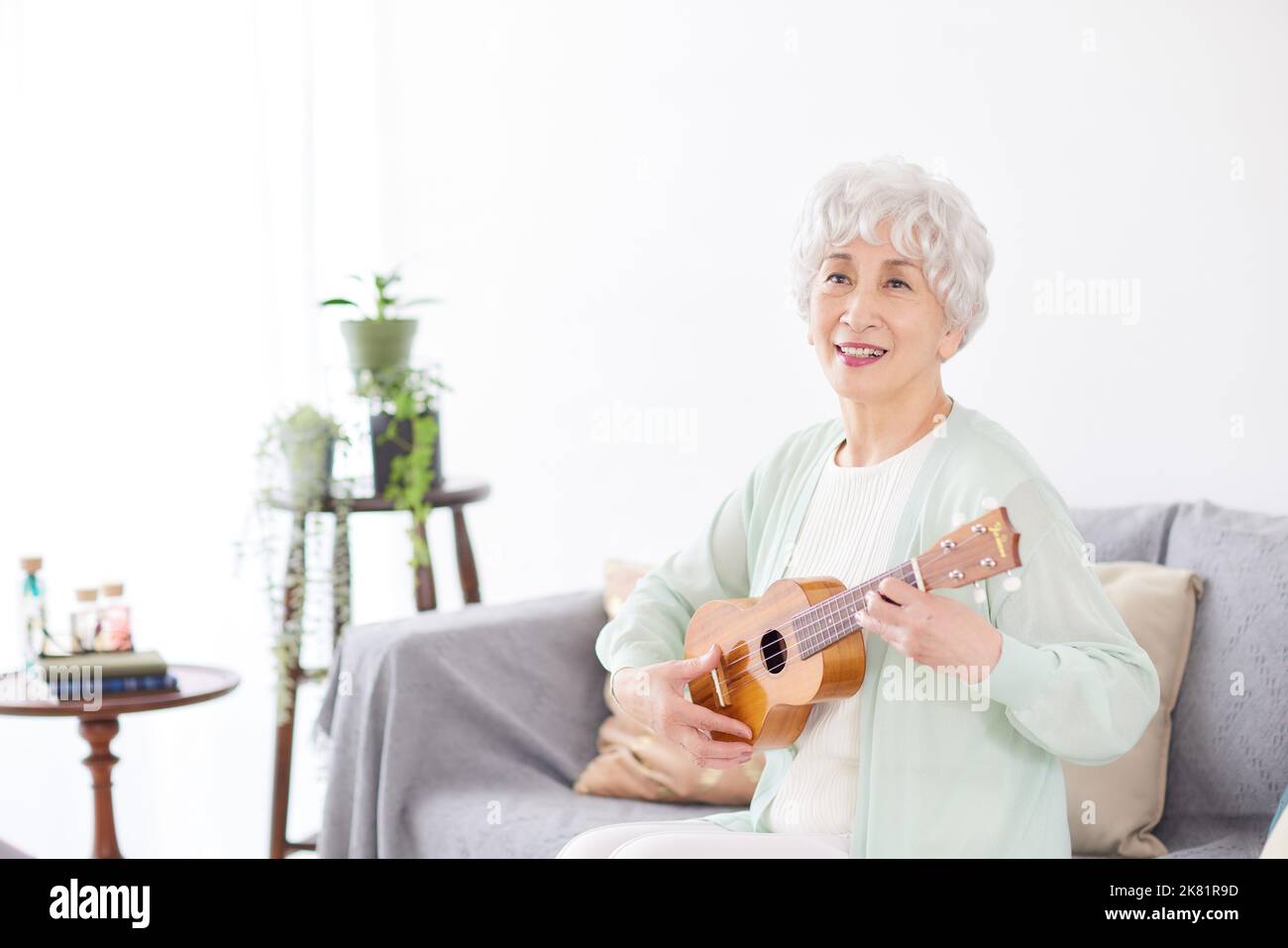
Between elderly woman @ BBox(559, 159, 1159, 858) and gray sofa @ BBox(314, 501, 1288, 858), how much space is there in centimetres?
71

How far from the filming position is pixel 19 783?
3174mm

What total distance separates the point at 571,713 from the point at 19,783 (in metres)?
1.40

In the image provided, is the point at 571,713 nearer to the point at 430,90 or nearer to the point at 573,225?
the point at 573,225

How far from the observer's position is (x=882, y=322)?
1.46 m

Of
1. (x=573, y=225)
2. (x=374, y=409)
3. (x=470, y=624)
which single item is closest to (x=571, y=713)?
(x=470, y=624)

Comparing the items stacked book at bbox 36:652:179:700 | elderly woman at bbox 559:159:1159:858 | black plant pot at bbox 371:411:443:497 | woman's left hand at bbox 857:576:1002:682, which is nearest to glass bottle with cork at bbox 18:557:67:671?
stacked book at bbox 36:652:179:700

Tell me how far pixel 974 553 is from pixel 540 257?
7.23 feet

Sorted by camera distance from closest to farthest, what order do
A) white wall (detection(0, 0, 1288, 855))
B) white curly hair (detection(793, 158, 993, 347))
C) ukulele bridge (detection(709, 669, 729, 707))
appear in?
white curly hair (detection(793, 158, 993, 347))
ukulele bridge (detection(709, 669, 729, 707))
white wall (detection(0, 0, 1288, 855))

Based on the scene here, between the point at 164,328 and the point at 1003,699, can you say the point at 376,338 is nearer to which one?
the point at 164,328

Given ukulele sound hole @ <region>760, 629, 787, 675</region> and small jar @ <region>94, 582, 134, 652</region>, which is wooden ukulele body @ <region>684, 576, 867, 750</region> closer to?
ukulele sound hole @ <region>760, 629, 787, 675</region>

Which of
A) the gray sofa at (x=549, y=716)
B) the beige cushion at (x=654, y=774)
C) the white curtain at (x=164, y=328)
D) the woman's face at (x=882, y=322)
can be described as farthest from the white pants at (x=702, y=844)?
the white curtain at (x=164, y=328)

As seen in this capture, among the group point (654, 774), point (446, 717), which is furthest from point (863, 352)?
point (446, 717)

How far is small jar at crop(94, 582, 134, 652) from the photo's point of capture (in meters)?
2.69
